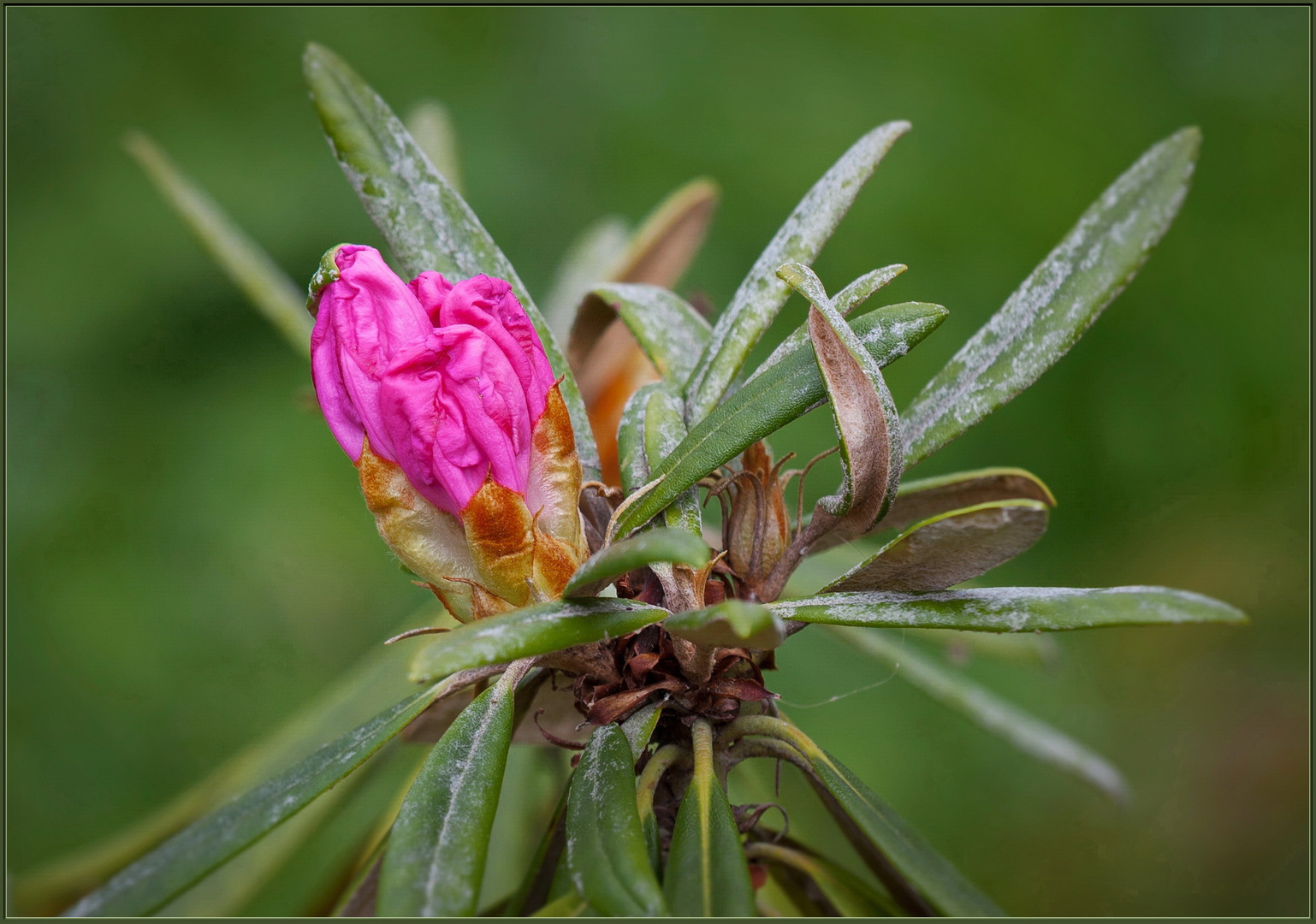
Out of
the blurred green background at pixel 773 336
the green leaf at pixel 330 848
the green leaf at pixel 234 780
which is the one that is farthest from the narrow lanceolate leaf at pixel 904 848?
the blurred green background at pixel 773 336

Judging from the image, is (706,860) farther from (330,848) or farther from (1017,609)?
(330,848)

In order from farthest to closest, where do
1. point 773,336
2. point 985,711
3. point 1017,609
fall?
1. point 773,336
2. point 985,711
3. point 1017,609

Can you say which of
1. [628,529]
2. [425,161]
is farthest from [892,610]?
[425,161]

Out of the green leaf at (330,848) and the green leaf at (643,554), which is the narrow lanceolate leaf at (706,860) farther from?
the green leaf at (330,848)

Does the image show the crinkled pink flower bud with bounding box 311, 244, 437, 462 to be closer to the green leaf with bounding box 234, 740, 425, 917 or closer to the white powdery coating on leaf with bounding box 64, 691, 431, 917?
the white powdery coating on leaf with bounding box 64, 691, 431, 917

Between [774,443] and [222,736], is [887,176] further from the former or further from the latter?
[222,736]

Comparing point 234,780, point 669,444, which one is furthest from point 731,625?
point 234,780

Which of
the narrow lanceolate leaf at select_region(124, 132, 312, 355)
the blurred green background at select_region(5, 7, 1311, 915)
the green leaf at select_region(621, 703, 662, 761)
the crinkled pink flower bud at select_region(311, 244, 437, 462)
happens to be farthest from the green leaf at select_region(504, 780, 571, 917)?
the blurred green background at select_region(5, 7, 1311, 915)
